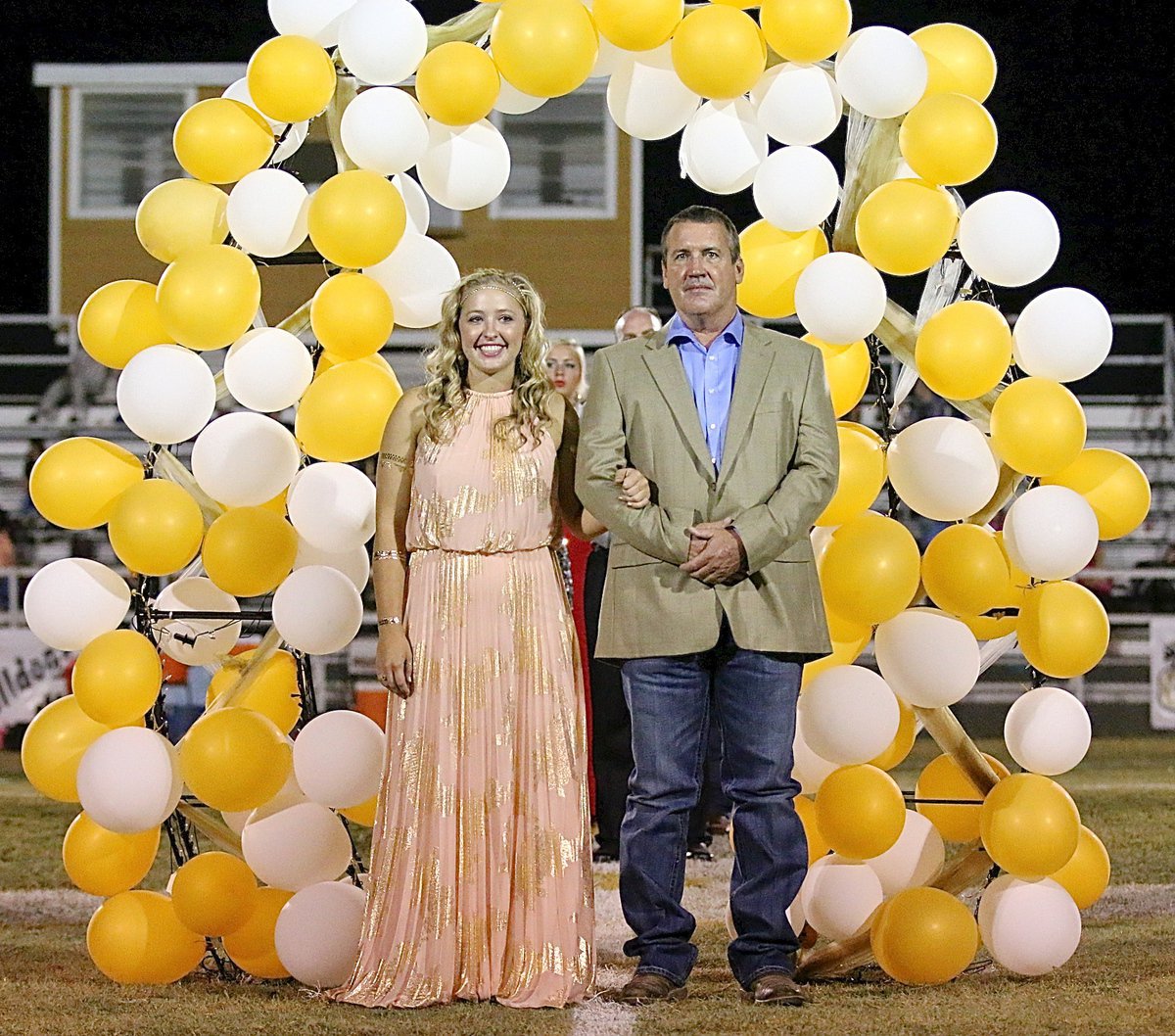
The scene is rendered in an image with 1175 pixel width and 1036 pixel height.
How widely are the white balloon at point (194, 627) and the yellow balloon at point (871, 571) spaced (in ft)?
5.32

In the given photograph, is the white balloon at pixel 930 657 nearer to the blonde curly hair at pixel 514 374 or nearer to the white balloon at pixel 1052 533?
the white balloon at pixel 1052 533

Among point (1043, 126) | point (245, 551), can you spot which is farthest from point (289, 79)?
point (1043, 126)

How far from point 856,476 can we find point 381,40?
1.61 meters

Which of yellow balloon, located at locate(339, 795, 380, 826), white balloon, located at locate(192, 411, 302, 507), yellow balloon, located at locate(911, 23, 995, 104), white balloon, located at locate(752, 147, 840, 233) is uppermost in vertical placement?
yellow balloon, located at locate(911, 23, 995, 104)

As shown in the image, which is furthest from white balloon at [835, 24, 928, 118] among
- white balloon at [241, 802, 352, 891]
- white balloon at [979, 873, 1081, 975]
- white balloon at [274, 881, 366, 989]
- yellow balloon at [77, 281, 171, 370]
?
white balloon at [274, 881, 366, 989]

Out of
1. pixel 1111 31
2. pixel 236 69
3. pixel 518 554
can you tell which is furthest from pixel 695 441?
pixel 1111 31

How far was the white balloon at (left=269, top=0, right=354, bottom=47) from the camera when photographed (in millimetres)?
4488

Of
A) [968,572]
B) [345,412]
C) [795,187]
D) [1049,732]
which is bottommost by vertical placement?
[1049,732]

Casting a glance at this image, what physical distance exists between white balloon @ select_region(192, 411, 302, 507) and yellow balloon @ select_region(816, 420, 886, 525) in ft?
4.63

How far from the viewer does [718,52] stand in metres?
4.19

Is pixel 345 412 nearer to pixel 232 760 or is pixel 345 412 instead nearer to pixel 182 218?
pixel 182 218

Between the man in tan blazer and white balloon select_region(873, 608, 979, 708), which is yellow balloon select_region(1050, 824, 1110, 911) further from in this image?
the man in tan blazer

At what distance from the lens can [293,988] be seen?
4.24 m

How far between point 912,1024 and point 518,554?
4.57 ft
